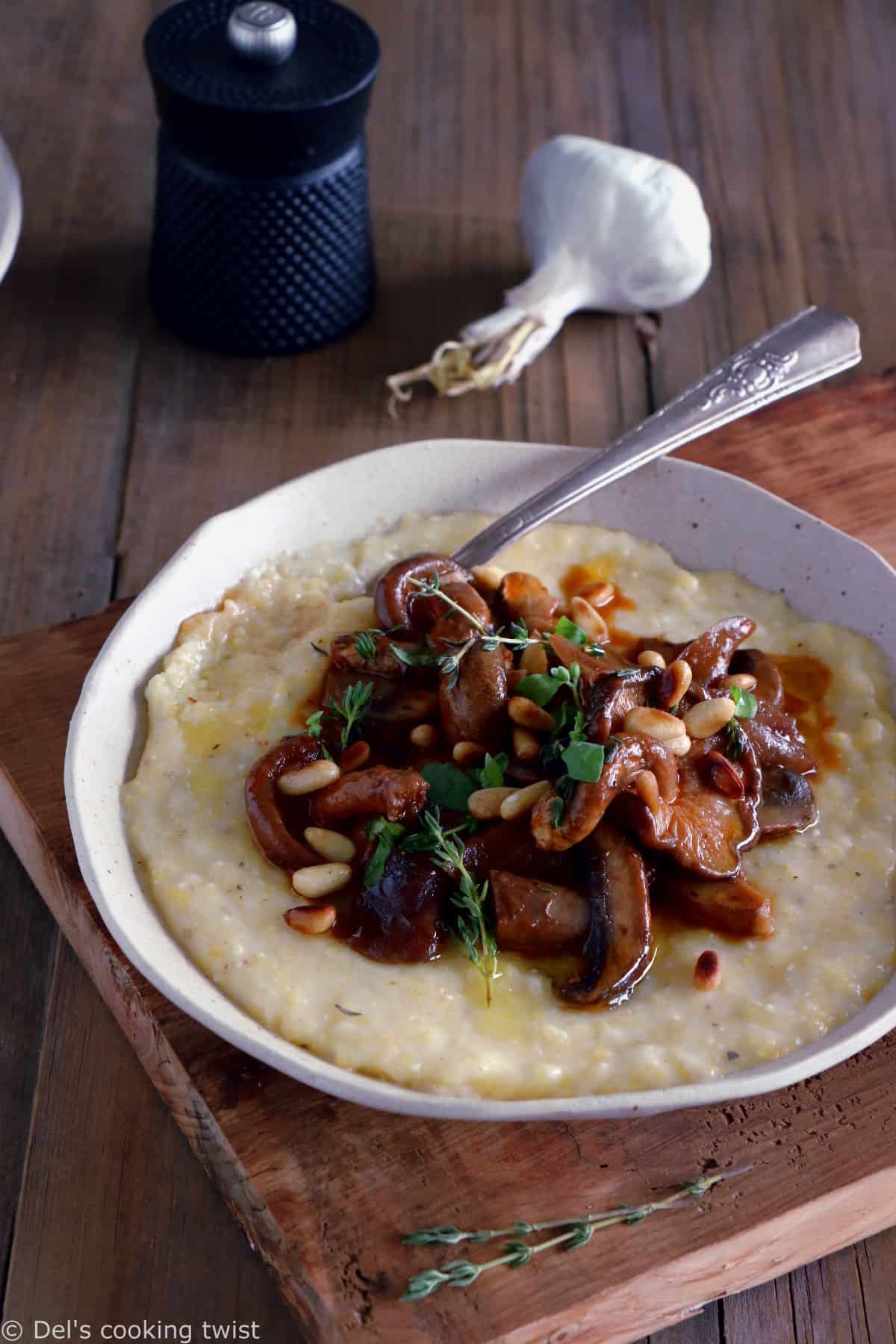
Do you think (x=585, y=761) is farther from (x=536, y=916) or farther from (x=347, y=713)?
(x=347, y=713)

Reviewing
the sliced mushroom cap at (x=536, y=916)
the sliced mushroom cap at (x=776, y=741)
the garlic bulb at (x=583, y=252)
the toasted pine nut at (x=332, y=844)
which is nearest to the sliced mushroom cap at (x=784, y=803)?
the sliced mushroom cap at (x=776, y=741)

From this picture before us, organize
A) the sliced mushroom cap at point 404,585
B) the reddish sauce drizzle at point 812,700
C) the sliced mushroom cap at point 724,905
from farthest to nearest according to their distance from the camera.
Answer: the sliced mushroom cap at point 404,585, the reddish sauce drizzle at point 812,700, the sliced mushroom cap at point 724,905

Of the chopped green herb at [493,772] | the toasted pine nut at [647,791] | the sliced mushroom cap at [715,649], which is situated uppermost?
the toasted pine nut at [647,791]

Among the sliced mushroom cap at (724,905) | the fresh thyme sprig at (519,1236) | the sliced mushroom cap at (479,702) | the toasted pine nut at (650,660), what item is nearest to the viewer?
the fresh thyme sprig at (519,1236)

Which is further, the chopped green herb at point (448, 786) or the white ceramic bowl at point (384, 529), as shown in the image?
the chopped green herb at point (448, 786)

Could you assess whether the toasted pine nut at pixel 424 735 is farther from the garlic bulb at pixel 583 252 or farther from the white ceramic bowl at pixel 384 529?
the garlic bulb at pixel 583 252

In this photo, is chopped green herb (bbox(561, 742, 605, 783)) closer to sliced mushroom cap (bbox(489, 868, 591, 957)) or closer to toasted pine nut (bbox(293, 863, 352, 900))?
sliced mushroom cap (bbox(489, 868, 591, 957))

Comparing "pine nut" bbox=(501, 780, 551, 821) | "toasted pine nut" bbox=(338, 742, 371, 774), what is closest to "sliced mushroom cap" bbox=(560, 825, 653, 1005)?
"pine nut" bbox=(501, 780, 551, 821)
